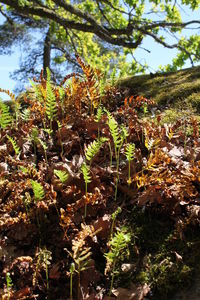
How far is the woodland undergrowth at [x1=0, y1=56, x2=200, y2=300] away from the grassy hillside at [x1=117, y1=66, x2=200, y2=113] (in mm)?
1183

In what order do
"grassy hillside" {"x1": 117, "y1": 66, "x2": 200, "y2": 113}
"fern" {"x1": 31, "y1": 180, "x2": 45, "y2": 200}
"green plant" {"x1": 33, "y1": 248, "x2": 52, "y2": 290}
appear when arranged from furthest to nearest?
"grassy hillside" {"x1": 117, "y1": 66, "x2": 200, "y2": 113}, "fern" {"x1": 31, "y1": 180, "x2": 45, "y2": 200}, "green plant" {"x1": 33, "y1": 248, "x2": 52, "y2": 290}

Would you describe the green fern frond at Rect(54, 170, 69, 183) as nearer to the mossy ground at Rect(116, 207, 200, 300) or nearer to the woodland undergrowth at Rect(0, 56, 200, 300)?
the woodland undergrowth at Rect(0, 56, 200, 300)

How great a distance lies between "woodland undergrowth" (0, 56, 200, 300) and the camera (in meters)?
1.59

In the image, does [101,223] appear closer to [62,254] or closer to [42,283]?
[62,254]

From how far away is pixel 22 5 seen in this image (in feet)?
20.8

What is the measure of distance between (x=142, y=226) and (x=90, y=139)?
40.6 inches

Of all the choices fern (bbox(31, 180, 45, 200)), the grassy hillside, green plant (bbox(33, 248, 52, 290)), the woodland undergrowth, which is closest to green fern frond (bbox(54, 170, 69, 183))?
the woodland undergrowth

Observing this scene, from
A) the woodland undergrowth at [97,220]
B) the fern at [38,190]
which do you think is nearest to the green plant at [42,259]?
the woodland undergrowth at [97,220]

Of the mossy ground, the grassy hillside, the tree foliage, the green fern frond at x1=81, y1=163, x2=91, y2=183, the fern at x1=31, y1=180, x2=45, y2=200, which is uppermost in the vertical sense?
the tree foliage

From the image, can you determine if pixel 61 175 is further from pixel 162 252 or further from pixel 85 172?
pixel 162 252

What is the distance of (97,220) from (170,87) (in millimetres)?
2917

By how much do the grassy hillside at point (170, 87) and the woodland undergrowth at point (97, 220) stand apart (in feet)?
3.88

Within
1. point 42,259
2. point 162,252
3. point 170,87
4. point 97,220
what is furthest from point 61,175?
point 170,87

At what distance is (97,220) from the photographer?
1.83 m
